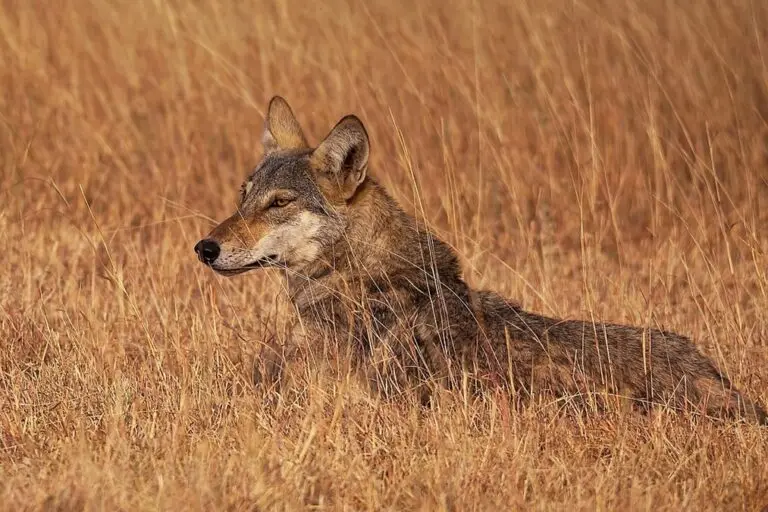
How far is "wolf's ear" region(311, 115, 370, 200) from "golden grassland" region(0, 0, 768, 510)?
0.24 meters

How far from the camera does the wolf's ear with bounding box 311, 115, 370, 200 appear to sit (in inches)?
230

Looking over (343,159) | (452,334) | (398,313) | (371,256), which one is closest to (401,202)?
(343,159)

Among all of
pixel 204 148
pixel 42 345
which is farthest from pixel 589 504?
pixel 204 148

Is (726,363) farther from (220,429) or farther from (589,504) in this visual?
(220,429)

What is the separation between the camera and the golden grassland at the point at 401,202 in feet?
14.1

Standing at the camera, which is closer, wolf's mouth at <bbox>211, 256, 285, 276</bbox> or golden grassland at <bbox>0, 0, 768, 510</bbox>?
golden grassland at <bbox>0, 0, 768, 510</bbox>

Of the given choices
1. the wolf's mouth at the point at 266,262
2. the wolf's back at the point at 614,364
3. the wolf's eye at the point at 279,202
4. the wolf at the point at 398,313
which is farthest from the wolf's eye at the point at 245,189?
the wolf's back at the point at 614,364

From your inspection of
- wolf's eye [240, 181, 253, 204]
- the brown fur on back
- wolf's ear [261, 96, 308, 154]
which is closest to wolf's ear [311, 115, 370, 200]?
Answer: the brown fur on back

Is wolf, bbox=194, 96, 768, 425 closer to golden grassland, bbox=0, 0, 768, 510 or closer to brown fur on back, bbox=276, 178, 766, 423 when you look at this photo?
brown fur on back, bbox=276, 178, 766, 423

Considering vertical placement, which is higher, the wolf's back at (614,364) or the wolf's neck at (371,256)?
the wolf's neck at (371,256)

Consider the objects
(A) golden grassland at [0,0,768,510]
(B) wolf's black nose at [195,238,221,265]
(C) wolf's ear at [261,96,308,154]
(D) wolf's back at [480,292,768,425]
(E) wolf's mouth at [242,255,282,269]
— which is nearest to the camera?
(A) golden grassland at [0,0,768,510]

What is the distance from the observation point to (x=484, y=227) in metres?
8.88

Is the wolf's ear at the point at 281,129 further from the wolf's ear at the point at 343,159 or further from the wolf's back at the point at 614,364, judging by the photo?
the wolf's back at the point at 614,364

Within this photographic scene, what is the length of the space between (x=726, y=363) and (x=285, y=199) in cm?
221
